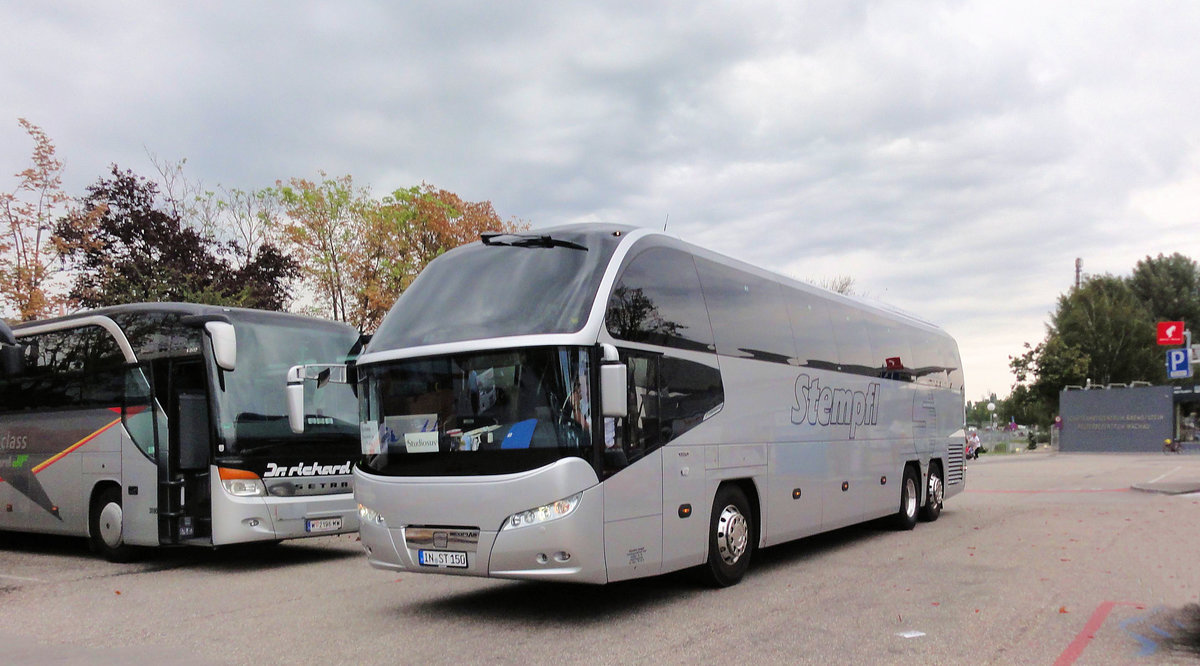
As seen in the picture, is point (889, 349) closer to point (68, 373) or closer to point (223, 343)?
point (223, 343)

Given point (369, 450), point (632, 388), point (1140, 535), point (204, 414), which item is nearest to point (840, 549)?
point (1140, 535)

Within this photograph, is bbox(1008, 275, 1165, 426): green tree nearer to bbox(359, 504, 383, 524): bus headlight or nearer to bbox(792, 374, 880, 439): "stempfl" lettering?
bbox(792, 374, 880, 439): "stempfl" lettering

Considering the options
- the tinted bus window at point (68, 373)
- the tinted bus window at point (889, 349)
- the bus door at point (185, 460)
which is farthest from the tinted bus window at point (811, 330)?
the tinted bus window at point (68, 373)

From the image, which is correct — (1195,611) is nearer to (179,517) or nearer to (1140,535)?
(1140,535)

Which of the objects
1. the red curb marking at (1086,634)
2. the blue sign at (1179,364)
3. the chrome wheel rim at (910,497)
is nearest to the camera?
the red curb marking at (1086,634)

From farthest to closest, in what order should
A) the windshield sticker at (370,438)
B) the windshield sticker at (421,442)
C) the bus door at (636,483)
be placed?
the windshield sticker at (370,438) → the windshield sticker at (421,442) → the bus door at (636,483)

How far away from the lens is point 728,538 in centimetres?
958

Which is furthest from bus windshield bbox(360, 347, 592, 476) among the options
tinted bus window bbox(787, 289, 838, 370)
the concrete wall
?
the concrete wall

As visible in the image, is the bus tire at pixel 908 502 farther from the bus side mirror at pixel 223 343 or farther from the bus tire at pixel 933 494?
the bus side mirror at pixel 223 343

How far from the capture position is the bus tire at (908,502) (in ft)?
49.6

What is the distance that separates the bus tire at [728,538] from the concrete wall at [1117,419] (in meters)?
58.8

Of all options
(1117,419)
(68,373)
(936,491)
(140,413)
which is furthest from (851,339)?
(1117,419)

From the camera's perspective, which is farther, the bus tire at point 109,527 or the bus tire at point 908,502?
the bus tire at point 908,502

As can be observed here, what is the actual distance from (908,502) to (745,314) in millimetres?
6422
